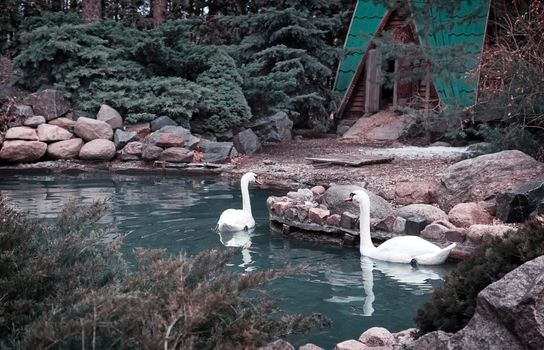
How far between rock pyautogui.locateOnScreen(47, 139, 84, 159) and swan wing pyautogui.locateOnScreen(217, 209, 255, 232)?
19.9 feet

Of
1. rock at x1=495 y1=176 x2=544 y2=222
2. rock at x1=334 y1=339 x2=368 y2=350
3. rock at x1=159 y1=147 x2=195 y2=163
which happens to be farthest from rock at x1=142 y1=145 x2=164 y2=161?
rock at x1=334 y1=339 x2=368 y2=350

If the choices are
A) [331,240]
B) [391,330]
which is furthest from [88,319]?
[331,240]

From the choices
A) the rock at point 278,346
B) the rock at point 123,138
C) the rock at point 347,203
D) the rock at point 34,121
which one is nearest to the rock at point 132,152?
the rock at point 123,138

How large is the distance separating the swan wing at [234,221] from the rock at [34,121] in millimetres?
6901

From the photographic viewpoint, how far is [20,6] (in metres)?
20.2

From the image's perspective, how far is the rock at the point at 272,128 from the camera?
53.7 ft

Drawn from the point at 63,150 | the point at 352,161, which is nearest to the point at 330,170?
the point at 352,161

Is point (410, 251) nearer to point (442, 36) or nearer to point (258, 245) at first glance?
point (258, 245)

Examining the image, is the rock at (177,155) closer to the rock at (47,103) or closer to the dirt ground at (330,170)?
the dirt ground at (330,170)

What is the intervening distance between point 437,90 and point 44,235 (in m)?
14.9

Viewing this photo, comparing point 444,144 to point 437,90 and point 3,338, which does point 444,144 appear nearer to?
point 437,90

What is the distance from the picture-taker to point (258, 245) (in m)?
7.61

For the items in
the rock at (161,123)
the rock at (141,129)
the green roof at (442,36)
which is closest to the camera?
the rock at (141,129)

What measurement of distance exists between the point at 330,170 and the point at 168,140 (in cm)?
322
